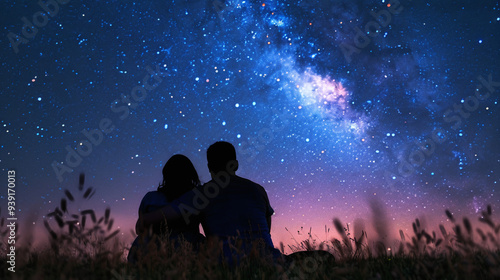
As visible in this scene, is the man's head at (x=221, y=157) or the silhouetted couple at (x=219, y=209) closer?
the silhouetted couple at (x=219, y=209)

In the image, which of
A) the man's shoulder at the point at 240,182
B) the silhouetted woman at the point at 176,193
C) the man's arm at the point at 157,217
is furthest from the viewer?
the silhouetted woman at the point at 176,193

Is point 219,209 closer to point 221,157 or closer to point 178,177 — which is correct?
point 221,157

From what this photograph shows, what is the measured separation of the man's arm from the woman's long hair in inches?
29.2

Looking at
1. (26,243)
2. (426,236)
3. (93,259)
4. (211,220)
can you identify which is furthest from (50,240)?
(426,236)

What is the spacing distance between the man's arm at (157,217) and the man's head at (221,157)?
84 cm

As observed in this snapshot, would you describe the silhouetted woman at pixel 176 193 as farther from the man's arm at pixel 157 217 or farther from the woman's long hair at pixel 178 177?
the man's arm at pixel 157 217

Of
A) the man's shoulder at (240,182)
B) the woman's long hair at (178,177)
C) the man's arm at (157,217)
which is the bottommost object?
the man's arm at (157,217)

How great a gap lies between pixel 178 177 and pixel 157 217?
3.42ft

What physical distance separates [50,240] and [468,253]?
2.68 meters

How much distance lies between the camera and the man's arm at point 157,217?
444 centimetres

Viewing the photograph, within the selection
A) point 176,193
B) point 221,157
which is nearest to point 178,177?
point 176,193

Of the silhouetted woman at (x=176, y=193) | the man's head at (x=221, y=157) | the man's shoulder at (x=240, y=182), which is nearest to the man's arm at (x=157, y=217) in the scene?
the silhouetted woman at (x=176, y=193)

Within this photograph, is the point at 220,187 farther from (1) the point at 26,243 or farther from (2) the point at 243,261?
(1) the point at 26,243

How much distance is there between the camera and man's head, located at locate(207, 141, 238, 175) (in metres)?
4.98
